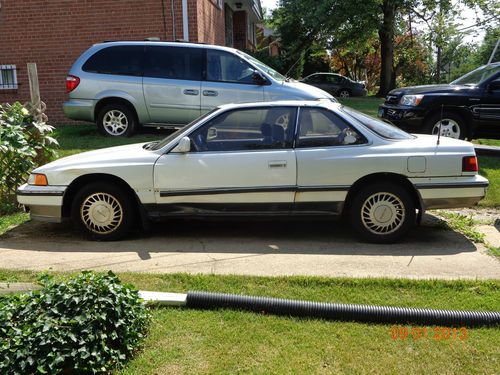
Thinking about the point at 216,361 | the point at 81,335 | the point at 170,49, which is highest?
the point at 170,49

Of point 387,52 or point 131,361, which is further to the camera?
point 387,52

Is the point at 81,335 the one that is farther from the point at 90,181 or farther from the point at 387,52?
the point at 387,52

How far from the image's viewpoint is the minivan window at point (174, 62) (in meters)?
10.0

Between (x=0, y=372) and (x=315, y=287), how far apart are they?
231 centimetres

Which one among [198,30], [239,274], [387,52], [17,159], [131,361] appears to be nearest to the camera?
[131,361]

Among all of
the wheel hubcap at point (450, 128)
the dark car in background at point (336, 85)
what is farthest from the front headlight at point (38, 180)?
the dark car in background at point (336, 85)

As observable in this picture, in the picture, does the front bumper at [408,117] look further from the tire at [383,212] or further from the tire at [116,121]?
the tire at [116,121]

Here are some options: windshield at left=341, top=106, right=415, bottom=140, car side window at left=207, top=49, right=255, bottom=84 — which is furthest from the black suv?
windshield at left=341, top=106, right=415, bottom=140

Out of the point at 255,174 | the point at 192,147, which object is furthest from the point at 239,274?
the point at 192,147

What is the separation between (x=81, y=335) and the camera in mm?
3029

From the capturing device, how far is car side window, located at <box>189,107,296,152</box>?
5.47 m

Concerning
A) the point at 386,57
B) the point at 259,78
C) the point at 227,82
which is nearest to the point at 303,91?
the point at 259,78

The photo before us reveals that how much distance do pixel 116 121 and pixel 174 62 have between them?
1.58 meters

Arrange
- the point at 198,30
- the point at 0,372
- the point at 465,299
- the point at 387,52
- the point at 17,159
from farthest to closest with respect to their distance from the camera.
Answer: the point at 387,52 → the point at 198,30 → the point at 17,159 → the point at 465,299 → the point at 0,372
